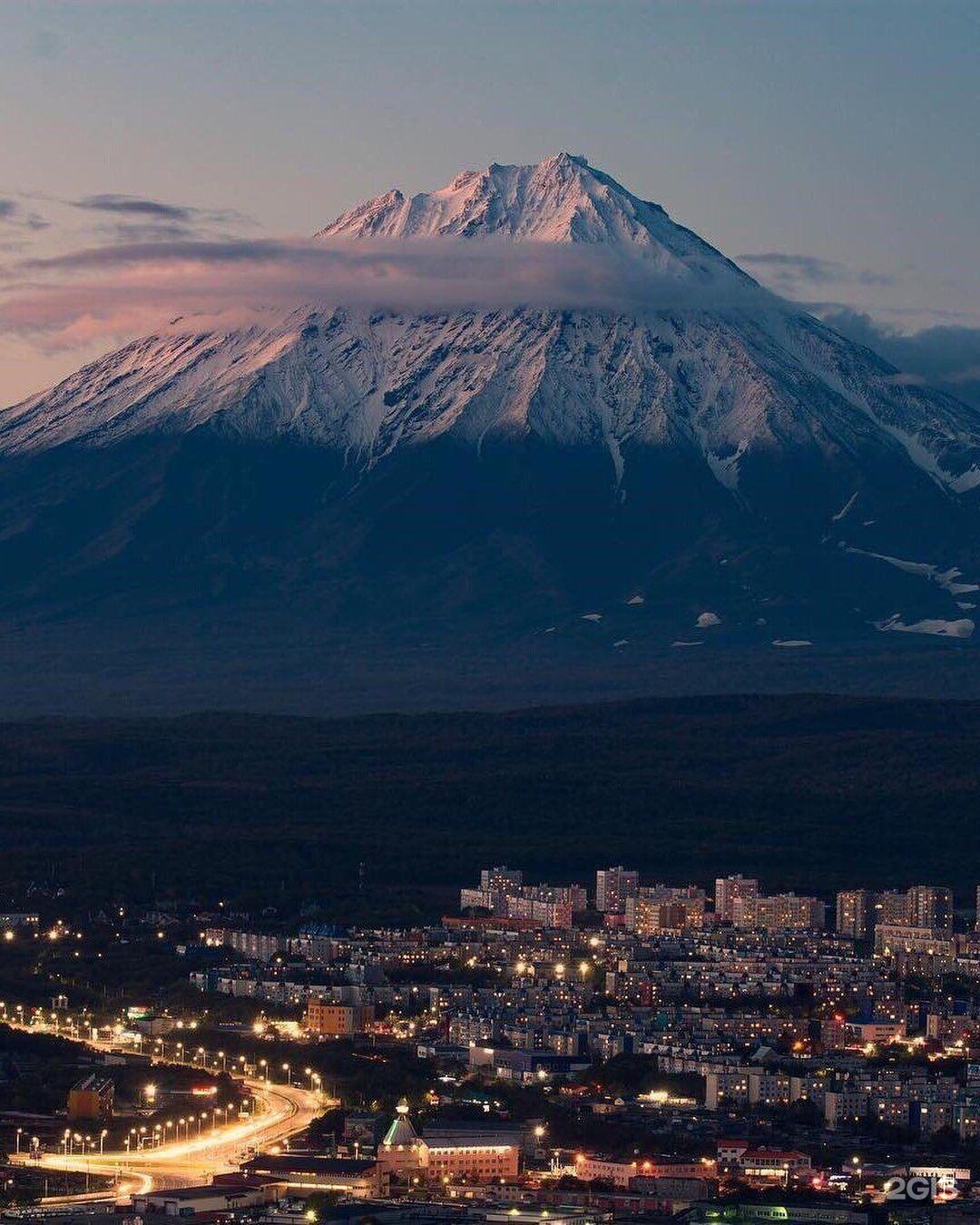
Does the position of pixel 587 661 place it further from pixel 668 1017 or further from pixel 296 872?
pixel 668 1017

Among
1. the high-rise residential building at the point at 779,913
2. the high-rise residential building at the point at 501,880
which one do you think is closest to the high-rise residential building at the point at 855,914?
the high-rise residential building at the point at 779,913

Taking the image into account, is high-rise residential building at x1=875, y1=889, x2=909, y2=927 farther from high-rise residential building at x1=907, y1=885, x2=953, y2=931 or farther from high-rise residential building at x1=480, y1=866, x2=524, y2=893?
high-rise residential building at x1=480, y1=866, x2=524, y2=893

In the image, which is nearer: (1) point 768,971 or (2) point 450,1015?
(2) point 450,1015

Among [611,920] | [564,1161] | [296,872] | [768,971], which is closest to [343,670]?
[296,872]

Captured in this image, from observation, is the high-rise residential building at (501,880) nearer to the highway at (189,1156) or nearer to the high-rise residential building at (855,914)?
the high-rise residential building at (855,914)

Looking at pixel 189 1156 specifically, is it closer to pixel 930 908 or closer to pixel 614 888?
pixel 930 908

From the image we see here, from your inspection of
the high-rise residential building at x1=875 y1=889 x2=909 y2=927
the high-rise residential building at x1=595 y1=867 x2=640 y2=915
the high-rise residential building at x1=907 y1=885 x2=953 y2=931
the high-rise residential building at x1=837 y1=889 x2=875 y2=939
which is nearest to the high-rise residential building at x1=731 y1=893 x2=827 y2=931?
the high-rise residential building at x1=837 y1=889 x2=875 y2=939
